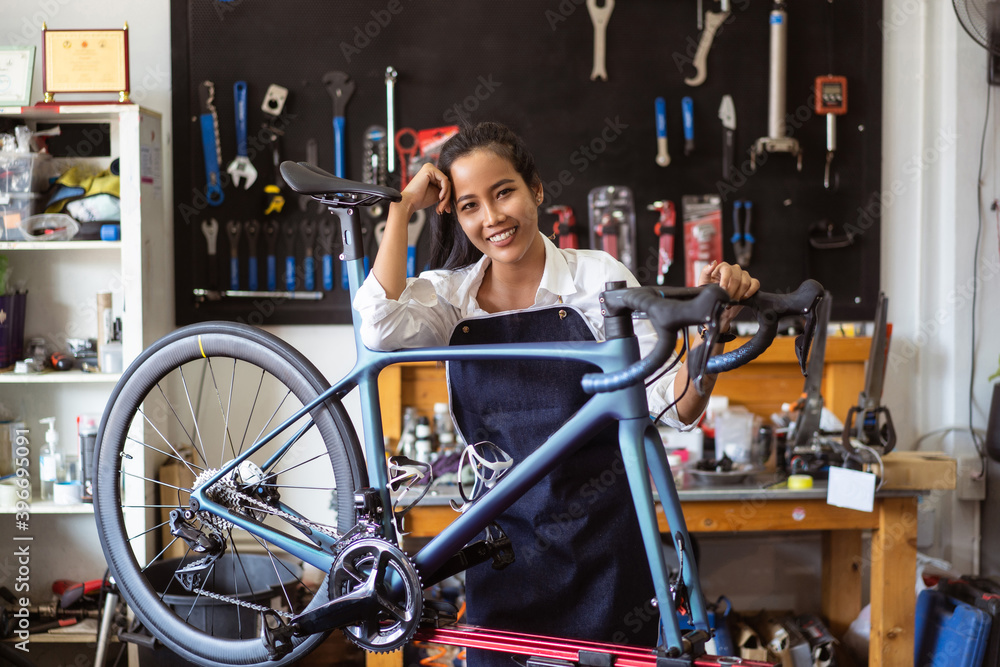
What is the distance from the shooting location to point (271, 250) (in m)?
2.65

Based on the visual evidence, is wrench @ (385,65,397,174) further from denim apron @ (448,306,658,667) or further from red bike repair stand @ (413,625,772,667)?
red bike repair stand @ (413,625,772,667)

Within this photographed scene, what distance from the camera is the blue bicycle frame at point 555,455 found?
3.14 ft

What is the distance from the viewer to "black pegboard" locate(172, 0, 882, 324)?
104 inches

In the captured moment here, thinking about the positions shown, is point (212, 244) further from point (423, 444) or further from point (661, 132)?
point (661, 132)

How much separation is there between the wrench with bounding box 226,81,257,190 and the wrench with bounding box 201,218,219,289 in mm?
161

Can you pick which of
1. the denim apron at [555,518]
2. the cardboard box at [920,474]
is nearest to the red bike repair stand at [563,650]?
the denim apron at [555,518]

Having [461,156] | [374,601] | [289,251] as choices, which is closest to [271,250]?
[289,251]

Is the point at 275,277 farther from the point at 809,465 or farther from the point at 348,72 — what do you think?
the point at 809,465

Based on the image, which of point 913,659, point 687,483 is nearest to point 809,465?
point 687,483

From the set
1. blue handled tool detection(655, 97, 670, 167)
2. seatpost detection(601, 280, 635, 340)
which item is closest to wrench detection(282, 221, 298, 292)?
blue handled tool detection(655, 97, 670, 167)

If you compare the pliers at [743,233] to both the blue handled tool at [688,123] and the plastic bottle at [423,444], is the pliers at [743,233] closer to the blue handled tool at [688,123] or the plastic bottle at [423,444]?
the blue handled tool at [688,123]

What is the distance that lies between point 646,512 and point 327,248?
1.94m

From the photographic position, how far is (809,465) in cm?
214

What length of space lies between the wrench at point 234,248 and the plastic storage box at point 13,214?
0.59m
